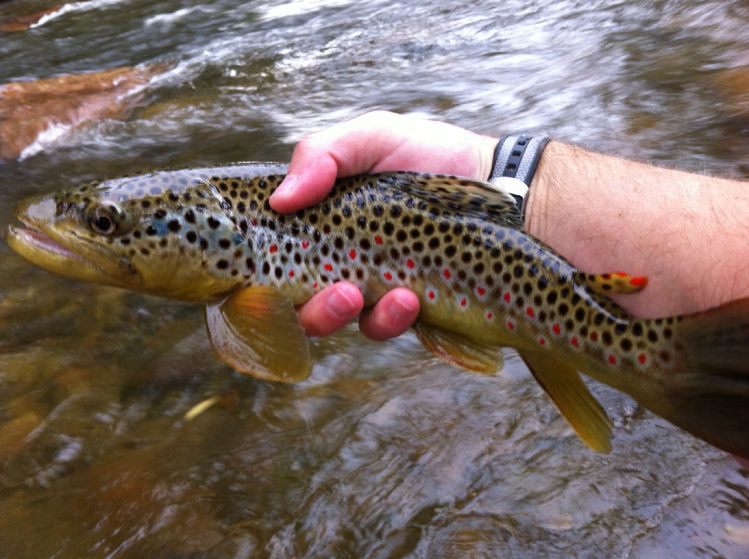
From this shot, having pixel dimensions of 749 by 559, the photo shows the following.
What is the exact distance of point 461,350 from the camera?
289 cm

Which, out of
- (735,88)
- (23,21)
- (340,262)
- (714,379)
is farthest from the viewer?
(23,21)

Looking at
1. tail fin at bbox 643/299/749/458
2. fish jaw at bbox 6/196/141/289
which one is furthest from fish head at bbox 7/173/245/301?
tail fin at bbox 643/299/749/458

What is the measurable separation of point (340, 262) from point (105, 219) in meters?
0.86

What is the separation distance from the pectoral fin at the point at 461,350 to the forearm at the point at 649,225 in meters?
0.58

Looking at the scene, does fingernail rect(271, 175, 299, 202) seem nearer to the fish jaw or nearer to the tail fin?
the fish jaw

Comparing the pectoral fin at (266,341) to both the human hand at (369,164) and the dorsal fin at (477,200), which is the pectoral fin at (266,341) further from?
the dorsal fin at (477,200)

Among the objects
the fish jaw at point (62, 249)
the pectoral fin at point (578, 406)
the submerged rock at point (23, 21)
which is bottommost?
the pectoral fin at point (578, 406)

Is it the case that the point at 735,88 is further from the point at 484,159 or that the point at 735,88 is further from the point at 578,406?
the point at 578,406

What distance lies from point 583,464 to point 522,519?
43 cm

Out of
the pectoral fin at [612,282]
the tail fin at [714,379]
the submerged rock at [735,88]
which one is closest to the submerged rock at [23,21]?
the submerged rock at [735,88]

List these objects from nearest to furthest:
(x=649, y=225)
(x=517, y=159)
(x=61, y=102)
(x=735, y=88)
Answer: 1. (x=649, y=225)
2. (x=517, y=159)
3. (x=735, y=88)
4. (x=61, y=102)

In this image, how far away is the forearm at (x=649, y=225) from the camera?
2.97m

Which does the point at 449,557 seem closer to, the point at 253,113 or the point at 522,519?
the point at 522,519

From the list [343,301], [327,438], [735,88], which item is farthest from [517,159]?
[735,88]
